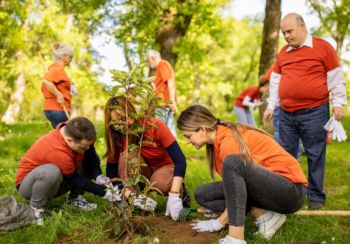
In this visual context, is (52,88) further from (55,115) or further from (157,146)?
(157,146)

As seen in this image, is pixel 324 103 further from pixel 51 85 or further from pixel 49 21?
pixel 49 21

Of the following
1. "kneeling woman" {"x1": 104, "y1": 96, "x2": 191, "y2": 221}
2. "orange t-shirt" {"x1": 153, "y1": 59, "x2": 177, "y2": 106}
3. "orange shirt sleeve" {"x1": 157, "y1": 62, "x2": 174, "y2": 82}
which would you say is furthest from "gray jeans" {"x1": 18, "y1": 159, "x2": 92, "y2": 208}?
"orange shirt sleeve" {"x1": 157, "y1": 62, "x2": 174, "y2": 82}

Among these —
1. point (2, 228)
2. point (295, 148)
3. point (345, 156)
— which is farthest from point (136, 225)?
point (345, 156)

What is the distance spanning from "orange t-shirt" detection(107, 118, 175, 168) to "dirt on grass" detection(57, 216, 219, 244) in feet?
1.98

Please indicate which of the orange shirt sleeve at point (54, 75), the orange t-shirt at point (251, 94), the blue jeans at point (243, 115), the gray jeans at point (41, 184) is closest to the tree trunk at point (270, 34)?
the orange t-shirt at point (251, 94)

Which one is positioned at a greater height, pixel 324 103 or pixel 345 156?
pixel 324 103

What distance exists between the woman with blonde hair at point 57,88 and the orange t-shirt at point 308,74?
2.83 m

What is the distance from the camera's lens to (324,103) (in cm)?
271

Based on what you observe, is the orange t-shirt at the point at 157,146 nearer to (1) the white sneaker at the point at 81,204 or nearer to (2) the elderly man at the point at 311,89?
(1) the white sneaker at the point at 81,204

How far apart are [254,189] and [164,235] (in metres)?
0.73

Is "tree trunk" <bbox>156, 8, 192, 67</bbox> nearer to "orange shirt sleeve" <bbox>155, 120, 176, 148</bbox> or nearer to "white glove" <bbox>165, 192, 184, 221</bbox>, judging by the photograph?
"orange shirt sleeve" <bbox>155, 120, 176, 148</bbox>

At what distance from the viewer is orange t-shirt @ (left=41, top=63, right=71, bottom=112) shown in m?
3.75

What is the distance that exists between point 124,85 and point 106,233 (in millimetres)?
1133

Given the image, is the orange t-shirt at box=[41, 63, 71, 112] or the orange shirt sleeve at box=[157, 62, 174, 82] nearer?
the orange t-shirt at box=[41, 63, 71, 112]
